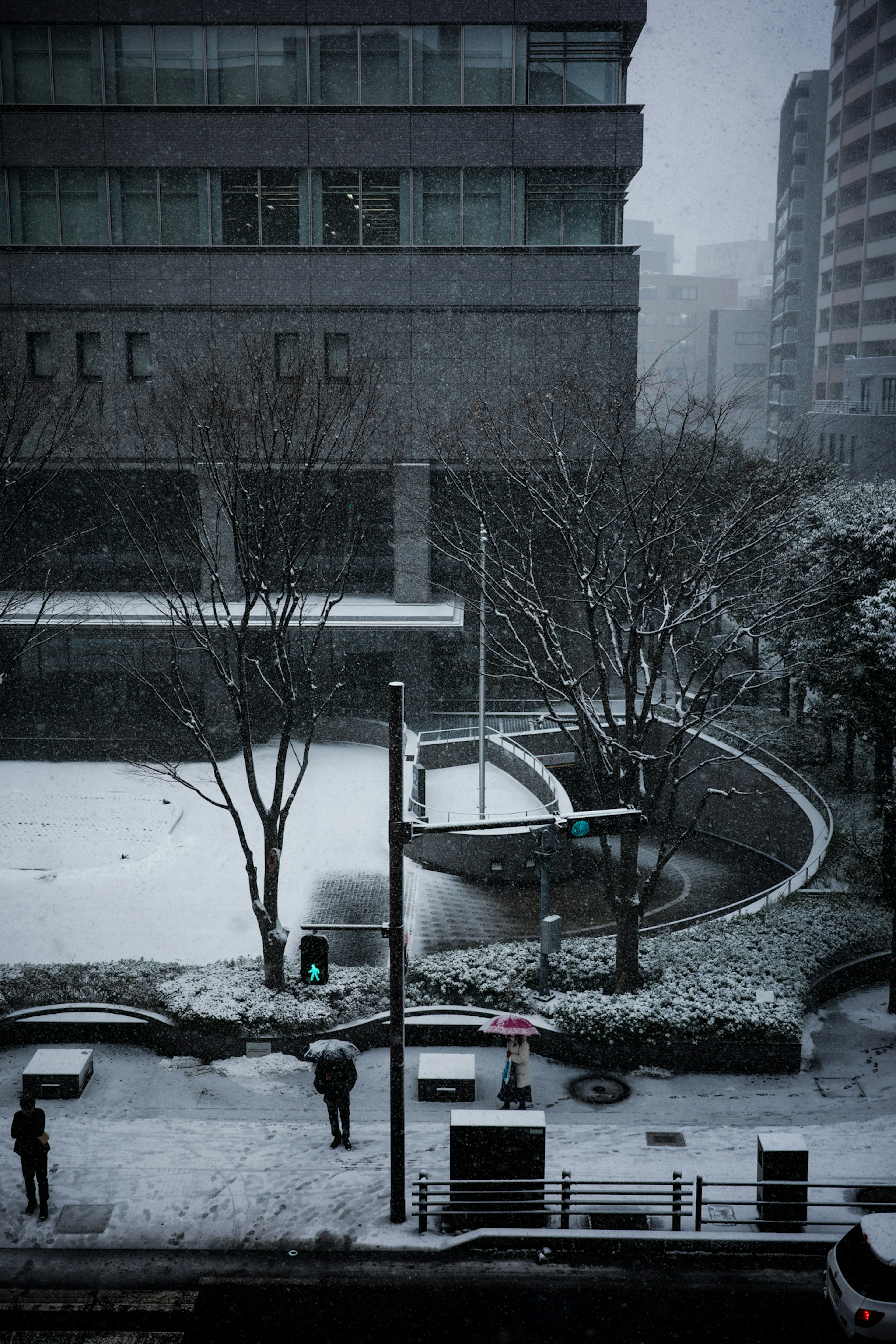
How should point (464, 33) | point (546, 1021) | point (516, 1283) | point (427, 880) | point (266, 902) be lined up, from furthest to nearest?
point (464, 33), point (427, 880), point (266, 902), point (546, 1021), point (516, 1283)

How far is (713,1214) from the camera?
11.7m

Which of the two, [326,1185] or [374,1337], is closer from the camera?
[374,1337]

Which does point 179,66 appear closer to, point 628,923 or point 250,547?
point 250,547

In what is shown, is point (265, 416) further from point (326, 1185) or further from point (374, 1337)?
point (374, 1337)

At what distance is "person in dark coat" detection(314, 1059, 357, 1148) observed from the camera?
12695 millimetres

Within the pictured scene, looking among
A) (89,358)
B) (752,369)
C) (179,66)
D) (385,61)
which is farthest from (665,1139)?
(752,369)

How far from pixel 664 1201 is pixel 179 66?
32.3 metres

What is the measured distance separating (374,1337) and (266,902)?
7738 mm

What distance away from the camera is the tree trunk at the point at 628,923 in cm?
1627

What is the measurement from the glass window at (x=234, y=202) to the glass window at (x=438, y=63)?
5.53 meters

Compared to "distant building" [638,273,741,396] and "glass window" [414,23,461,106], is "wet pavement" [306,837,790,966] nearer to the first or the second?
"glass window" [414,23,461,106]

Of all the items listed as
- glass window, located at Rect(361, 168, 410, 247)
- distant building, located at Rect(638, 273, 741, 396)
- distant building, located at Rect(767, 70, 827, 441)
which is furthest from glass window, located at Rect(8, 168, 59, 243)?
distant building, located at Rect(638, 273, 741, 396)

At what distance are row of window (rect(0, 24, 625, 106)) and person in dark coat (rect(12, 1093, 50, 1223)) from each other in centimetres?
2879

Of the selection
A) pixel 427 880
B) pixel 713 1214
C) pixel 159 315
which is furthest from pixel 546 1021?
pixel 159 315
